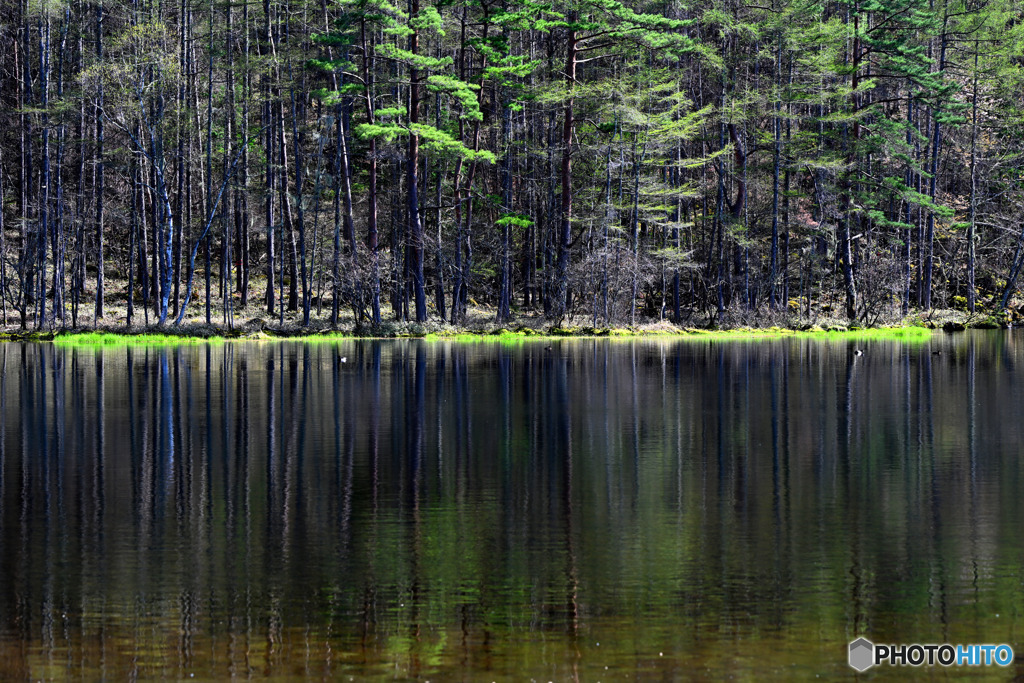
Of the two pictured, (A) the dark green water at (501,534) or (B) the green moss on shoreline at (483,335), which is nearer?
(A) the dark green water at (501,534)

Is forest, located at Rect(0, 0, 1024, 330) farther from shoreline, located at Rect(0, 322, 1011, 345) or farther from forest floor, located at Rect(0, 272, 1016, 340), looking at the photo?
shoreline, located at Rect(0, 322, 1011, 345)

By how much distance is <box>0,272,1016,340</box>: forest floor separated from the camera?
48469mm

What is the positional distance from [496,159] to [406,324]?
1099 cm

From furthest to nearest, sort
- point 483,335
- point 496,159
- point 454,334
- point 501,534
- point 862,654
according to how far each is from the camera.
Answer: point 496,159 < point 483,335 < point 454,334 < point 501,534 < point 862,654

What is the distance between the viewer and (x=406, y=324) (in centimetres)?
5081

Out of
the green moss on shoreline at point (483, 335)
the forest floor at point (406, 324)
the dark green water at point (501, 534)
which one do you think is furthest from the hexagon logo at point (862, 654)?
the forest floor at point (406, 324)

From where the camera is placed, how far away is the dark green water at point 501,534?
841cm

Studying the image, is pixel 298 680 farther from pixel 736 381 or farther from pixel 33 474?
pixel 736 381

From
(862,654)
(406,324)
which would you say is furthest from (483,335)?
(862,654)

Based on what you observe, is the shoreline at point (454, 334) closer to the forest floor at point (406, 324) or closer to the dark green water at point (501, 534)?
the forest floor at point (406, 324)

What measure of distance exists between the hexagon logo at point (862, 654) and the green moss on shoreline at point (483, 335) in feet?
132

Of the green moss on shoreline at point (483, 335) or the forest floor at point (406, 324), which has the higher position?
the forest floor at point (406, 324)

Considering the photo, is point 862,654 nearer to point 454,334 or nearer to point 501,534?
point 501,534

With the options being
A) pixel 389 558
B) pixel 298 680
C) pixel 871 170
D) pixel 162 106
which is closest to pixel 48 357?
pixel 162 106
